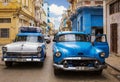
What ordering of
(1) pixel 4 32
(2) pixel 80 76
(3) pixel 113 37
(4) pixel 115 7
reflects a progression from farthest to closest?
(1) pixel 4 32
(3) pixel 113 37
(4) pixel 115 7
(2) pixel 80 76

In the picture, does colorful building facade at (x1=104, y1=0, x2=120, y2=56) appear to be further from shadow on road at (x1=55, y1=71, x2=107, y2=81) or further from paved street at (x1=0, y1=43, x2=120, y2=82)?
shadow on road at (x1=55, y1=71, x2=107, y2=81)

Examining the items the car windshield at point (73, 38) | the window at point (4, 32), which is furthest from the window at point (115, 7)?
the window at point (4, 32)

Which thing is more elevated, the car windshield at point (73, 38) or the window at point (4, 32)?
the window at point (4, 32)

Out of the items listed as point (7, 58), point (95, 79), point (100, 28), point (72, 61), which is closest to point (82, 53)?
point (72, 61)

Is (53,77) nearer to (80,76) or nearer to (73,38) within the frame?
(80,76)

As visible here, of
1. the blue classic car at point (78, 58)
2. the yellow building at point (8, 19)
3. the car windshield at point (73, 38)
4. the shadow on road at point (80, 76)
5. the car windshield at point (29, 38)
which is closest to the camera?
the blue classic car at point (78, 58)

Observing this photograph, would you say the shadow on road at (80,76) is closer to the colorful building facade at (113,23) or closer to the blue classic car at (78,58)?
the blue classic car at (78,58)

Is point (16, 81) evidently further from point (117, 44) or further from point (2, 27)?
point (2, 27)

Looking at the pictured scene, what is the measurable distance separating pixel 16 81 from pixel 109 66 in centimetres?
529

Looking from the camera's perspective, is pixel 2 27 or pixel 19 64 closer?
pixel 19 64

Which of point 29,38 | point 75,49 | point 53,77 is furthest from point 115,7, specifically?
point 53,77

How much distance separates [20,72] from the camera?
33.6 feet

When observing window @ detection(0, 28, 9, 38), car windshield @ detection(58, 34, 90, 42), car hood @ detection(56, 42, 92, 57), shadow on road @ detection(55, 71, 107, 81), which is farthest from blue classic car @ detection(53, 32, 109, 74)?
window @ detection(0, 28, 9, 38)

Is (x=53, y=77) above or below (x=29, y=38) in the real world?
below
